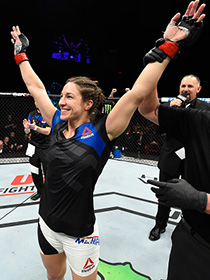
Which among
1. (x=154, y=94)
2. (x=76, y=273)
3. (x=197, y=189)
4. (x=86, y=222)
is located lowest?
(x=76, y=273)

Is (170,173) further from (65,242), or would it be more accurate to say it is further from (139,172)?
(139,172)

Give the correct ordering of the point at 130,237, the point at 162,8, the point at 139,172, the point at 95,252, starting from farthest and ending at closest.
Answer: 1. the point at 162,8
2. the point at 139,172
3. the point at 130,237
4. the point at 95,252

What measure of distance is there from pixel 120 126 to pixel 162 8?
8239 mm

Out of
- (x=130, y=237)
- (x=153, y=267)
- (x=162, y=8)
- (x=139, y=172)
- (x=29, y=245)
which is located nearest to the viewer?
(x=153, y=267)

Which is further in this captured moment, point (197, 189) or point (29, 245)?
point (29, 245)

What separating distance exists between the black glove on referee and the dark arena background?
0.45m

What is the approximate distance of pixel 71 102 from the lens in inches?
45.4

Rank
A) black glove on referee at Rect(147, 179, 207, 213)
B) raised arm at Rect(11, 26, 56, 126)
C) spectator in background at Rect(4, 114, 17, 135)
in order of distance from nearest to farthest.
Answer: black glove on referee at Rect(147, 179, 207, 213), raised arm at Rect(11, 26, 56, 126), spectator in background at Rect(4, 114, 17, 135)

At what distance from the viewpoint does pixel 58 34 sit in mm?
9891

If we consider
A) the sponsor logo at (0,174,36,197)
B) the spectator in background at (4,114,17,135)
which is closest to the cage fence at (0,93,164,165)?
the spectator in background at (4,114,17,135)

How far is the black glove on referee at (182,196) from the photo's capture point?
0.93 metres

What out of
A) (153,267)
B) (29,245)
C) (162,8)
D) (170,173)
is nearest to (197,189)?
(170,173)

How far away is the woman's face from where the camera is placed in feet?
3.80

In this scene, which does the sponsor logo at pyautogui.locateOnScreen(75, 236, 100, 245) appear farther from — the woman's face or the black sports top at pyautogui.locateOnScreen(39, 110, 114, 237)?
the woman's face
